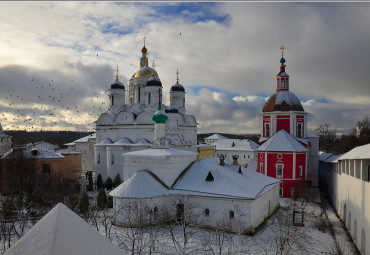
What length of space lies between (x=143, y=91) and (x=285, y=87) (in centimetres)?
1582

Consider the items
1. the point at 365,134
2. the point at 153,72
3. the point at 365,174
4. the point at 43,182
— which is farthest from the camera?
the point at 365,134

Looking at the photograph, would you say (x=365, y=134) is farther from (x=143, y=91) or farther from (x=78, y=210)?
(x=78, y=210)

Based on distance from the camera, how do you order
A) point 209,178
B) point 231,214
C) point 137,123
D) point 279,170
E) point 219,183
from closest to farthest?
point 231,214
point 219,183
point 209,178
point 279,170
point 137,123

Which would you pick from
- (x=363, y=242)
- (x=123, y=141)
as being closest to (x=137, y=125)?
(x=123, y=141)

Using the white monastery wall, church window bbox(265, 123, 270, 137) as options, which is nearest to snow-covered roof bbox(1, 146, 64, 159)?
church window bbox(265, 123, 270, 137)

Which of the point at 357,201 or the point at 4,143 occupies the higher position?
the point at 4,143

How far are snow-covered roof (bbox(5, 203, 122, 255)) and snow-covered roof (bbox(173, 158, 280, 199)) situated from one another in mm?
11162

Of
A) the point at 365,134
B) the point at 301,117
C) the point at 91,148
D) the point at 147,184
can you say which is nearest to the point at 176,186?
the point at 147,184

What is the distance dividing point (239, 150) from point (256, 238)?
124 ft

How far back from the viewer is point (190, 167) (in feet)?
58.0

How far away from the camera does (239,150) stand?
50.7 metres

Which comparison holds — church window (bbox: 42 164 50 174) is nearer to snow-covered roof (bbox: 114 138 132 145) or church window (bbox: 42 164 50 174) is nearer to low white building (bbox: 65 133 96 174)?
snow-covered roof (bbox: 114 138 132 145)

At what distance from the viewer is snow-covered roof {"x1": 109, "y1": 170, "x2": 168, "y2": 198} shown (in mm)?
14982

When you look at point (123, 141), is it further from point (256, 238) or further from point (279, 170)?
point (256, 238)
